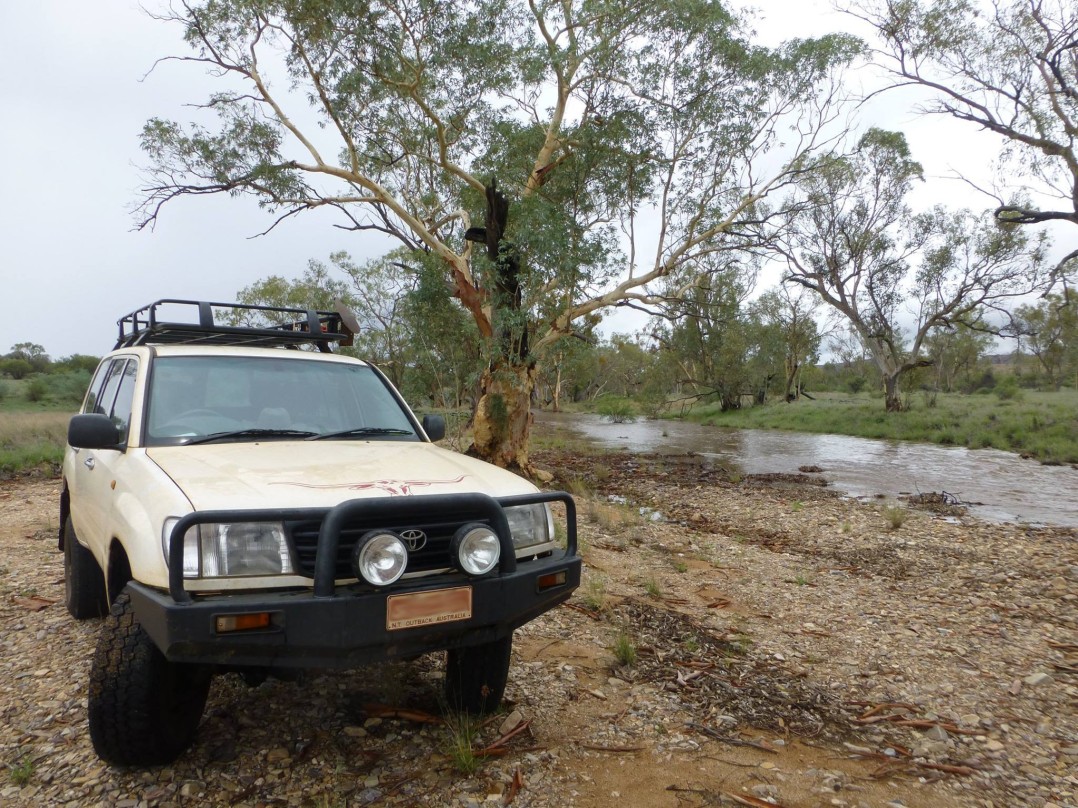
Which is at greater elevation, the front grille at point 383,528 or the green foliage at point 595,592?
the front grille at point 383,528

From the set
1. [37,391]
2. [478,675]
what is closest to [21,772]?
[478,675]

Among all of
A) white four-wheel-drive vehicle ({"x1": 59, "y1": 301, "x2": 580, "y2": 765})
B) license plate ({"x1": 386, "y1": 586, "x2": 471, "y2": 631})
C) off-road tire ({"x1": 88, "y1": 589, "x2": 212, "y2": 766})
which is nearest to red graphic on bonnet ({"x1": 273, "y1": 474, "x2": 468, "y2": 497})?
white four-wheel-drive vehicle ({"x1": 59, "y1": 301, "x2": 580, "y2": 765})

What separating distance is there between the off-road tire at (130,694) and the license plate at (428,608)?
856 millimetres

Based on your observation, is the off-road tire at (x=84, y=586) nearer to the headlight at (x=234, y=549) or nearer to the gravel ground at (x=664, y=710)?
the gravel ground at (x=664, y=710)

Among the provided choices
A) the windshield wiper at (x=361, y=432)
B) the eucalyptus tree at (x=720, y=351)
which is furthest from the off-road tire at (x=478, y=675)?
the eucalyptus tree at (x=720, y=351)

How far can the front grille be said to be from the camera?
8.20 feet

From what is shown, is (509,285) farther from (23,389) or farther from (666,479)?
(23,389)

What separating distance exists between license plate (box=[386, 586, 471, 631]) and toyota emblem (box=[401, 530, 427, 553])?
0.61 feet

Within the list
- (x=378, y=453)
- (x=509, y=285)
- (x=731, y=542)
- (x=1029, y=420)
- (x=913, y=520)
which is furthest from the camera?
(x=1029, y=420)

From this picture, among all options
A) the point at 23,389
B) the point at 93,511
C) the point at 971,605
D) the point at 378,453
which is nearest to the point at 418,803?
the point at 378,453

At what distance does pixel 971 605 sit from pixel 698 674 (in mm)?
A: 3289

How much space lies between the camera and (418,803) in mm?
2715

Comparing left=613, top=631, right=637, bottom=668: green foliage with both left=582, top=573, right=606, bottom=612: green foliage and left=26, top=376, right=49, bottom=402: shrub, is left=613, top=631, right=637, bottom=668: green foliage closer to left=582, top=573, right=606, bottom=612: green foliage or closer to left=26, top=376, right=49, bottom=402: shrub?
left=582, top=573, right=606, bottom=612: green foliage

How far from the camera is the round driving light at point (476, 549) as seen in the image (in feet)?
8.84
